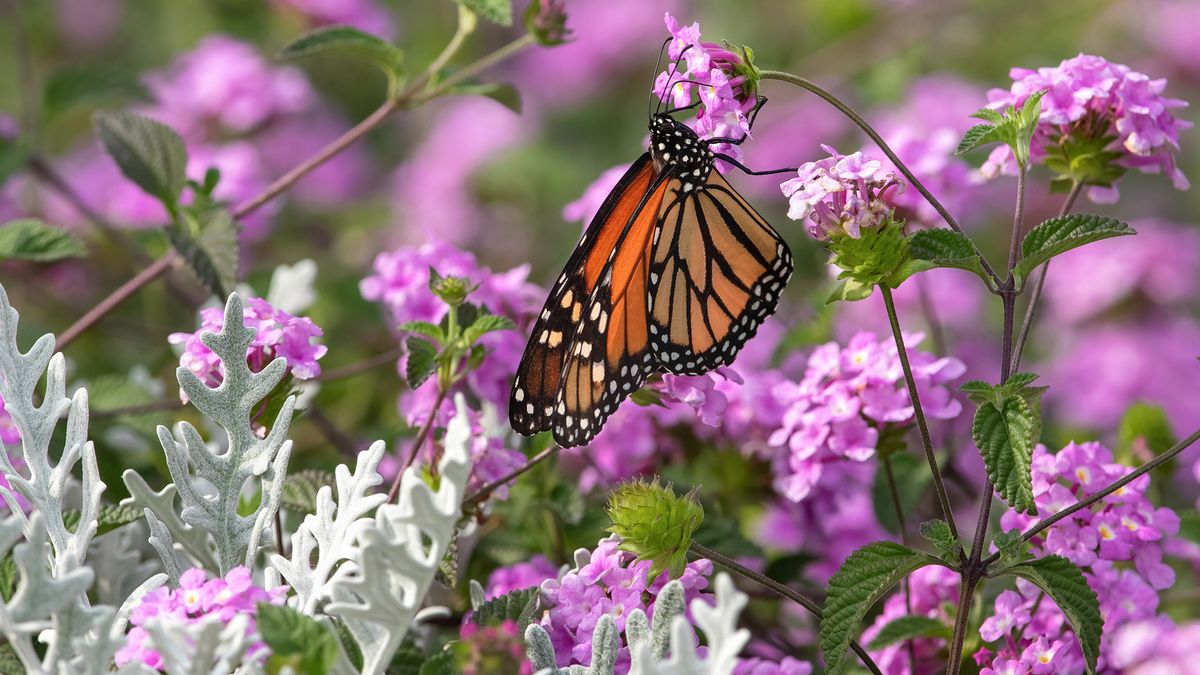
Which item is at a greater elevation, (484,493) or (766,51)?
(766,51)

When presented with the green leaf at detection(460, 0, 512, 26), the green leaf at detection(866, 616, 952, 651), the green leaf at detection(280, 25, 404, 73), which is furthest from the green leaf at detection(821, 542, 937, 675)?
the green leaf at detection(280, 25, 404, 73)

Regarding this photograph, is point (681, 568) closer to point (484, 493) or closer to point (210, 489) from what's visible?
point (484, 493)

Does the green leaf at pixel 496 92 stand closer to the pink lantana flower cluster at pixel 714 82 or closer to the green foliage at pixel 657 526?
the pink lantana flower cluster at pixel 714 82

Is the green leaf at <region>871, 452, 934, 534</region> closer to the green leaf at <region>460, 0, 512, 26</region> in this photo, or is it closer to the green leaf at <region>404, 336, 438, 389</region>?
the green leaf at <region>404, 336, 438, 389</region>

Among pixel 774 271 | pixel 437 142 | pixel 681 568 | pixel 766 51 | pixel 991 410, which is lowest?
pixel 681 568

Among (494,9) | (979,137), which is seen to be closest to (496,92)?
(494,9)

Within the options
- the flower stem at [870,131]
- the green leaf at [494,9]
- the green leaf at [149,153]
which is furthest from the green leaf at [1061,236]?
the green leaf at [149,153]

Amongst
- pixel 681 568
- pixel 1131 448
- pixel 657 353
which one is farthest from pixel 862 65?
pixel 681 568
